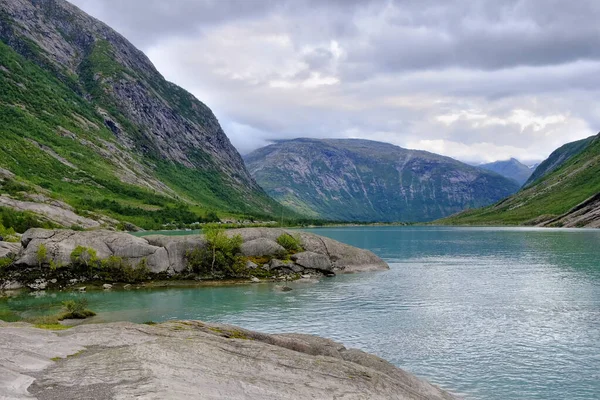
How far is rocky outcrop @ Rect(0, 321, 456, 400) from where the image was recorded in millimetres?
18156

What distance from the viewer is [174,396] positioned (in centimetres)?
1703

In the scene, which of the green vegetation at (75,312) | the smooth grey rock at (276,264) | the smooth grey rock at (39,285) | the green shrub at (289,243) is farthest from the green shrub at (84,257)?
the green shrub at (289,243)

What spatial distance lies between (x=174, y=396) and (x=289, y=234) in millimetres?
86812

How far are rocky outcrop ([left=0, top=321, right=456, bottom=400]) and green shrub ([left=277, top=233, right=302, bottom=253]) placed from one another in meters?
69.1

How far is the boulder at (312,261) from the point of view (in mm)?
97625

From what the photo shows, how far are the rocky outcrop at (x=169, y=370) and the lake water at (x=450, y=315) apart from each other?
410 inches

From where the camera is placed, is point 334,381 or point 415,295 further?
point 415,295

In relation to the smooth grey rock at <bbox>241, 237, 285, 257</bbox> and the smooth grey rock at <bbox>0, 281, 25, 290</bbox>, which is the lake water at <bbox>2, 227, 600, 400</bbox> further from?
the smooth grey rock at <bbox>241, 237, 285, 257</bbox>

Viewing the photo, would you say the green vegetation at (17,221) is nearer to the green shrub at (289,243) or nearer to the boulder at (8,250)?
the boulder at (8,250)

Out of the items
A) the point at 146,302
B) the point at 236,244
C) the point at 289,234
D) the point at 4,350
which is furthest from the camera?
the point at 289,234

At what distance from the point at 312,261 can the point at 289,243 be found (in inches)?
267

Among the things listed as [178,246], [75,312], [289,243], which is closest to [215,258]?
[178,246]

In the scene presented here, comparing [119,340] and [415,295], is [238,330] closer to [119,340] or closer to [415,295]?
[119,340]

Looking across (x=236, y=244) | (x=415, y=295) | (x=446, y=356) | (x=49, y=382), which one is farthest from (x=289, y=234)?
(x=49, y=382)
